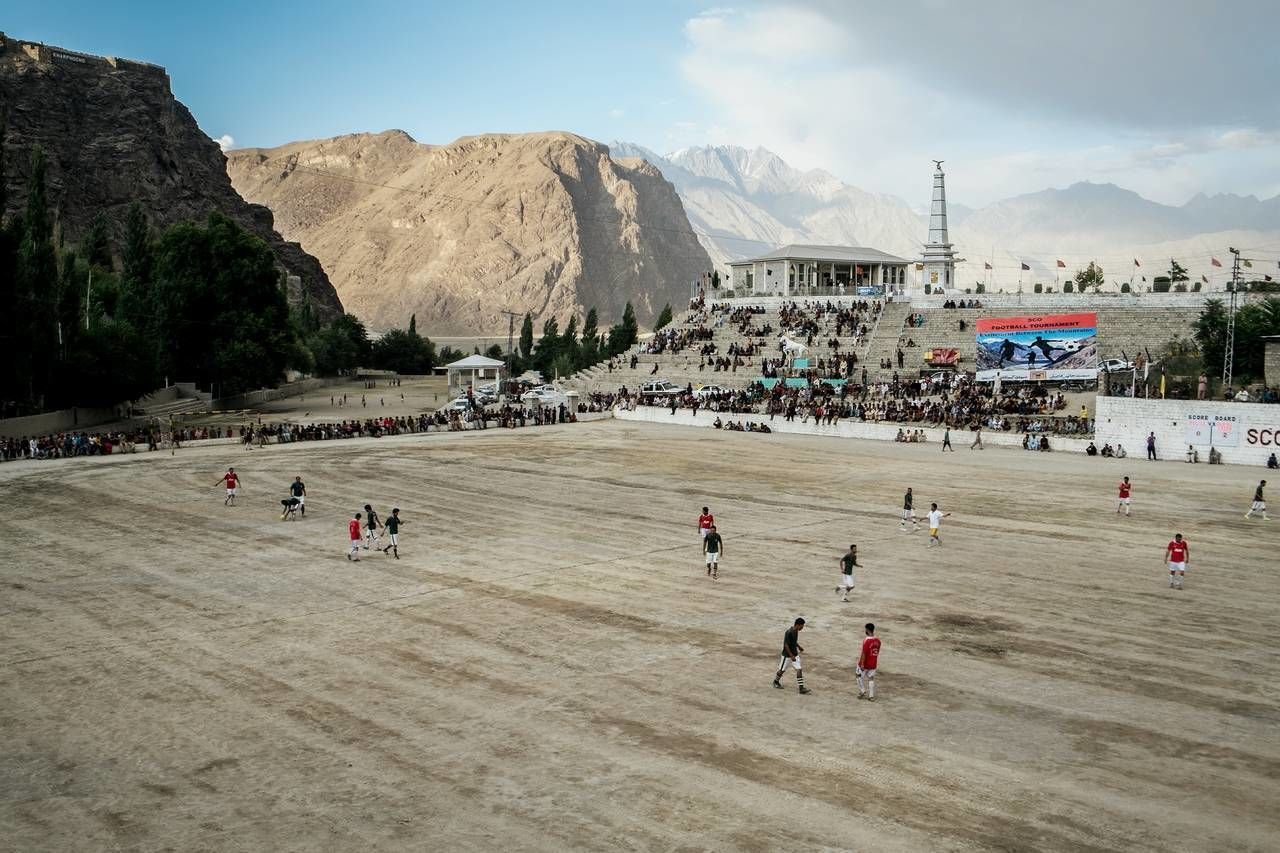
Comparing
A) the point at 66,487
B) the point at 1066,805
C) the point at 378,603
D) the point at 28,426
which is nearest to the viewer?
the point at 1066,805

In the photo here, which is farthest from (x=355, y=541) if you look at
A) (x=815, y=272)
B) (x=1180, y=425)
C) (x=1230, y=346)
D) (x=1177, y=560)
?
(x=815, y=272)

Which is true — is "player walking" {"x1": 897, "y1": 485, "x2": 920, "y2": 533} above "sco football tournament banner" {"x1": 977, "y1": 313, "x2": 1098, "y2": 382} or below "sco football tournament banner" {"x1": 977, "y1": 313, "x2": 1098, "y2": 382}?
below

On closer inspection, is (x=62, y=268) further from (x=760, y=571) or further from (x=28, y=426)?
(x=760, y=571)

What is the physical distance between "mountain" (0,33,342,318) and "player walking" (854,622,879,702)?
385 feet

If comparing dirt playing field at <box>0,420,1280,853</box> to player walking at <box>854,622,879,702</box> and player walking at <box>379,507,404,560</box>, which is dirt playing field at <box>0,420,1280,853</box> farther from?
player walking at <box>379,507,404,560</box>

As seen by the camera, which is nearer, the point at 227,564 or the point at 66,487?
the point at 227,564

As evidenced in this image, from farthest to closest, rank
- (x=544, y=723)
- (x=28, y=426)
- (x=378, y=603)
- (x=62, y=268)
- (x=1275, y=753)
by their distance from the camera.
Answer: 1. (x=62, y=268)
2. (x=28, y=426)
3. (x=378, y=603)
4. (x=544, y=723)
5. (x=1275, y=753)

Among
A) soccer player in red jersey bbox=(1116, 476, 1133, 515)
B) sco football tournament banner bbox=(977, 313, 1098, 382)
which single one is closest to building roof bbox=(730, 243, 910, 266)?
sco football tournament banner bbox=(977, 313, 1098, 382)

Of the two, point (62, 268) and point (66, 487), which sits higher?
point (62, 268)

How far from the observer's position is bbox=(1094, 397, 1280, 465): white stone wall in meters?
40.0

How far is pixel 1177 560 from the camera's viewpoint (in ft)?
68.2

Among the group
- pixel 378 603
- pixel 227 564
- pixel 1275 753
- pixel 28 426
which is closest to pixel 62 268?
pixel 28 426

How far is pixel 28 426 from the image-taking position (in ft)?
160

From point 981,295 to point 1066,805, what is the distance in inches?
2550
